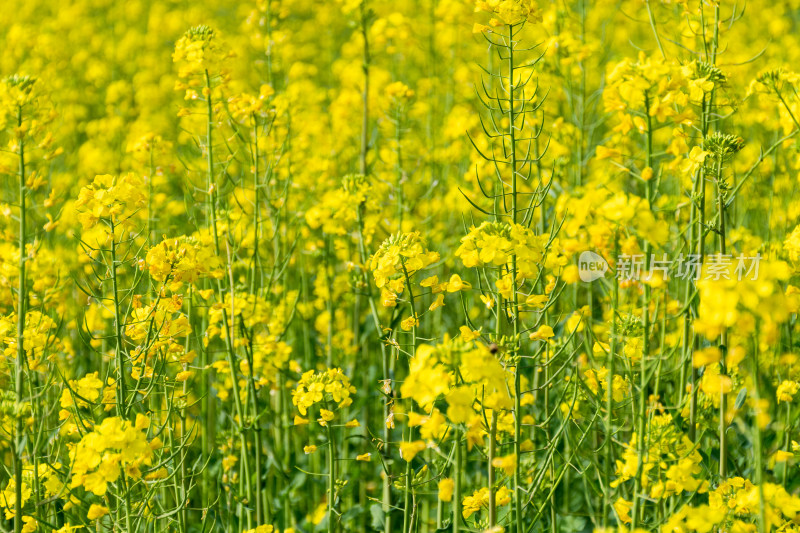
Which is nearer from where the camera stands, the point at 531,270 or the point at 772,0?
the point at 531,270

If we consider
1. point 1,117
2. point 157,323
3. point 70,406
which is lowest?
point 70,406

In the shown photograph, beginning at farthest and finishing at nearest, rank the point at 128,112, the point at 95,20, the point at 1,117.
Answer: the point at 95,20 → the point at 128,112 → the point at 1,117

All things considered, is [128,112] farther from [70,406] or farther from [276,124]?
[70,406]

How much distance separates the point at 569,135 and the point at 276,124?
165cm

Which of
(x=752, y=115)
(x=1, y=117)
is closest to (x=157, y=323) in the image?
(x=1, y=117)

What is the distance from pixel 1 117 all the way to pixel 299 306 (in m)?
2.04

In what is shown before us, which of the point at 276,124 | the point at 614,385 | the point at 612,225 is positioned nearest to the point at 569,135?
the point at 276,124

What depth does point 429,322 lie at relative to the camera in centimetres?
506

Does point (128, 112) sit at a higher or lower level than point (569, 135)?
higher

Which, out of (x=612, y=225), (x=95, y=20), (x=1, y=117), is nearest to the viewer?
(x=612, y=225)

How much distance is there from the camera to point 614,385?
9.78 ft

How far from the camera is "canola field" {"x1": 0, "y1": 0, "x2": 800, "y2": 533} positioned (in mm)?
2424

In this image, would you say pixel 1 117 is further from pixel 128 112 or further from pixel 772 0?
pixel 772 0

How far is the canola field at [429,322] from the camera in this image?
242cm
